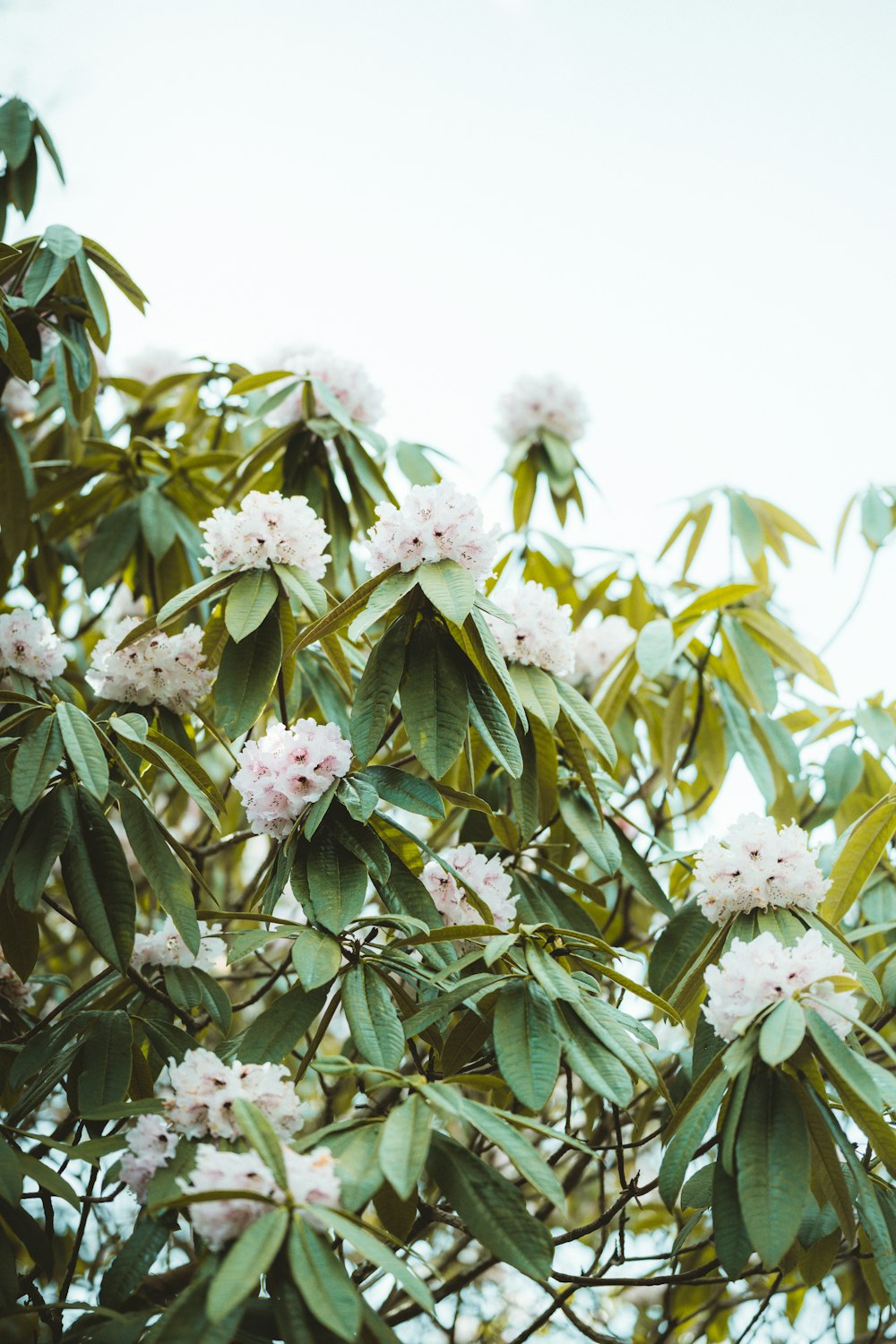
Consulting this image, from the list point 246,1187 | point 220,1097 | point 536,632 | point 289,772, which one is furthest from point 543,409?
point 246,1187

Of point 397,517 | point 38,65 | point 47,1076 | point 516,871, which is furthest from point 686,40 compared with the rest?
point 47,1076

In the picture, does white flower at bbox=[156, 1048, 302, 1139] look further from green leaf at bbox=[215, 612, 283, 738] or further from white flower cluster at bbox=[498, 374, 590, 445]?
white flower cluster at bbox=[498, 374, 590, 445]

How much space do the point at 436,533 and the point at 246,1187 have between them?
756mm

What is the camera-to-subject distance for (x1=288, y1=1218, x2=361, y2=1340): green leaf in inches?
33.4

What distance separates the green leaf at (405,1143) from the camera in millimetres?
924

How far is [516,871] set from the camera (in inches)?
67.9

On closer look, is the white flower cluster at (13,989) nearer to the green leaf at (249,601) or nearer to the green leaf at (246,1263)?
the green leaf at (249,601)

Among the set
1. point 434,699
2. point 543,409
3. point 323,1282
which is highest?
point 543,409

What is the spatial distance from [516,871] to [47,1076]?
2.44ft

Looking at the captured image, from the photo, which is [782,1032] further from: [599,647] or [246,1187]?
[599,647]

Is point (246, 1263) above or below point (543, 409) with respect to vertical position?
below

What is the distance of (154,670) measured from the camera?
159 cm

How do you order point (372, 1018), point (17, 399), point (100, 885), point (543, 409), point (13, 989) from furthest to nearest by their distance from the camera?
point (543, 409), point (17, 399), point (13, 989), point (100, 885), point (372, 1018)

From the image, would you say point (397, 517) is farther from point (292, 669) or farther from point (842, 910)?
point (842, 910)
